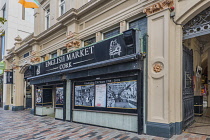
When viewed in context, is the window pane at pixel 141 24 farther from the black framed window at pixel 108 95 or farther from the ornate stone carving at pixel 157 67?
the black framed window at pixel 108 95

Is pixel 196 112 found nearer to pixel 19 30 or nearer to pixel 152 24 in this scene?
pixel 152 24

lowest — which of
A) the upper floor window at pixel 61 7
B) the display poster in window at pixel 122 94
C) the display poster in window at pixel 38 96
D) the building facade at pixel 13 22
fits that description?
the display poster in window at pixel 38 96

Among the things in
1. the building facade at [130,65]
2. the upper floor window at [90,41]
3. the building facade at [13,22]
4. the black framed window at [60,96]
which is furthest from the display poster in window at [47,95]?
the building facade at [13,22]

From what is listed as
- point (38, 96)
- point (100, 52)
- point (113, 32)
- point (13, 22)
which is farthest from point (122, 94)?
point (13, 22)

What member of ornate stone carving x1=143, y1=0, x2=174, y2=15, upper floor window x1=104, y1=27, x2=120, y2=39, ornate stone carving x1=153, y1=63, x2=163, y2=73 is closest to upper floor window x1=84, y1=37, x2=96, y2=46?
upper floor window x1=104, y1=27, x2=120, y2=39

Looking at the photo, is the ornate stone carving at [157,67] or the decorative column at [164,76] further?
the ornate stone carving at [157,67]

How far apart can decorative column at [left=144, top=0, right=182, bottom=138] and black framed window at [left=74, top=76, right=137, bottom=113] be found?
0.75m

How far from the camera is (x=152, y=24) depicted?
6.09m

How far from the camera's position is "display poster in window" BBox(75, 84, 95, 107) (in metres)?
8.18

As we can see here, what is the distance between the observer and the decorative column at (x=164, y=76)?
218 inches

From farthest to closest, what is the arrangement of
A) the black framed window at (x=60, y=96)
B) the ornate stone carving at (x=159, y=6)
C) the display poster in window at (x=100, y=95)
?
the black framed window at (x=60, y=96) → the display poster in window at (x=100, y=95) → the ornate stone carving at (x=159, y=6)

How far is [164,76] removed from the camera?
18.5 ft

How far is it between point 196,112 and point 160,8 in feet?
19.7

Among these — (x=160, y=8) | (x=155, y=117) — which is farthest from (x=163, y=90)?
(x=160, y=8)
